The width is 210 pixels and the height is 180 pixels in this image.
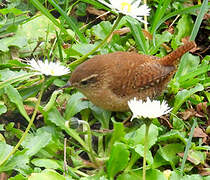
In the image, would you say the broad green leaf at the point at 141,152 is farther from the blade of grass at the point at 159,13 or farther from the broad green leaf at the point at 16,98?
the blade of grass at the point at 159,13

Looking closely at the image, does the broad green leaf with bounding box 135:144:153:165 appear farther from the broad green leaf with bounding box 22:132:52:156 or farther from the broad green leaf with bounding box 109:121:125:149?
the broad green leaf with bounding box 22:132:52:156

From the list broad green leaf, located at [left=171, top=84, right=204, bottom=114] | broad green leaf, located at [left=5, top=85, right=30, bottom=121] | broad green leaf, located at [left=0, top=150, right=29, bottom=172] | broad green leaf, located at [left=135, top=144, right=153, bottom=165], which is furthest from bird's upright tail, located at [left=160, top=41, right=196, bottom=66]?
broad green leaf, located at [left=0, top=150, right=29, bottom=172]

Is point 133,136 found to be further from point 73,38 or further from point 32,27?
point 32,27

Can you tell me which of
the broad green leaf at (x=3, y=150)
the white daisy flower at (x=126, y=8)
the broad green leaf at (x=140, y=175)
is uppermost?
the white daisy flower at (x=126, y=8)

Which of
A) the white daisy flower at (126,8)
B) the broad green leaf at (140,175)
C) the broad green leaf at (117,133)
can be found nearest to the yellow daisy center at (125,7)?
the white daisy flower at (126,8)

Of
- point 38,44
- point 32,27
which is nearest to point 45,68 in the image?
point 38,44
